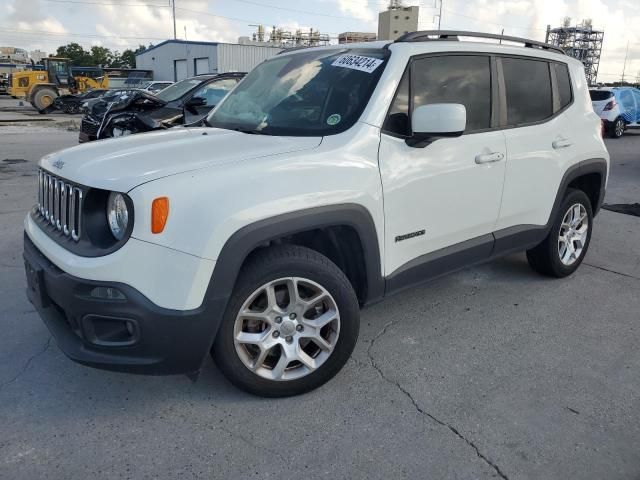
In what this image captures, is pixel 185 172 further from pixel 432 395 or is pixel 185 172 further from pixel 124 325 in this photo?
pixel 432 395

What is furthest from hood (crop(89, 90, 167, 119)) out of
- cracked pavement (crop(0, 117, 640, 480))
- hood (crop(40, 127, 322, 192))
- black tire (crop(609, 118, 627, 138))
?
black tire (crop(609, 118, 627, 138))

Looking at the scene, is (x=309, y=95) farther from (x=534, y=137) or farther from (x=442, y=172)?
(x=534, y=137)

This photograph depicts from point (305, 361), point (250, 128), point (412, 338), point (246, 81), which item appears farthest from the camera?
point (246, 81)

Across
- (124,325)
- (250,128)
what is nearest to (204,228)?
(124,325)

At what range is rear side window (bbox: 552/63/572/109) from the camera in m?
4.33

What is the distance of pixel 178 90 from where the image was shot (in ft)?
33.0

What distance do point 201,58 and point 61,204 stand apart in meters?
43.4

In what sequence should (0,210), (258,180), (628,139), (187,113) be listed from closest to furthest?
(258,180) < (0,210) < (187,113) < (628,139)

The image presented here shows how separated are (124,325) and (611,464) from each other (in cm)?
228

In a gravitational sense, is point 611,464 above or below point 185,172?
below

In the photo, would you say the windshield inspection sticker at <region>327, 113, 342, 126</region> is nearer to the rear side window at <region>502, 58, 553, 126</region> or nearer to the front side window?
the front side window

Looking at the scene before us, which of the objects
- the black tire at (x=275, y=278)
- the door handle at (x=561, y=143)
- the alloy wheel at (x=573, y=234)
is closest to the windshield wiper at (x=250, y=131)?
the black tire at (x=275, y=278)

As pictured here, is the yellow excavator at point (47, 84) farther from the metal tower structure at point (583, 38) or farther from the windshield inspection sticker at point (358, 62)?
the metal tower structure at point (583, 38)

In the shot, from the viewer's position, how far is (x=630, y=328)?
378 centimetres
